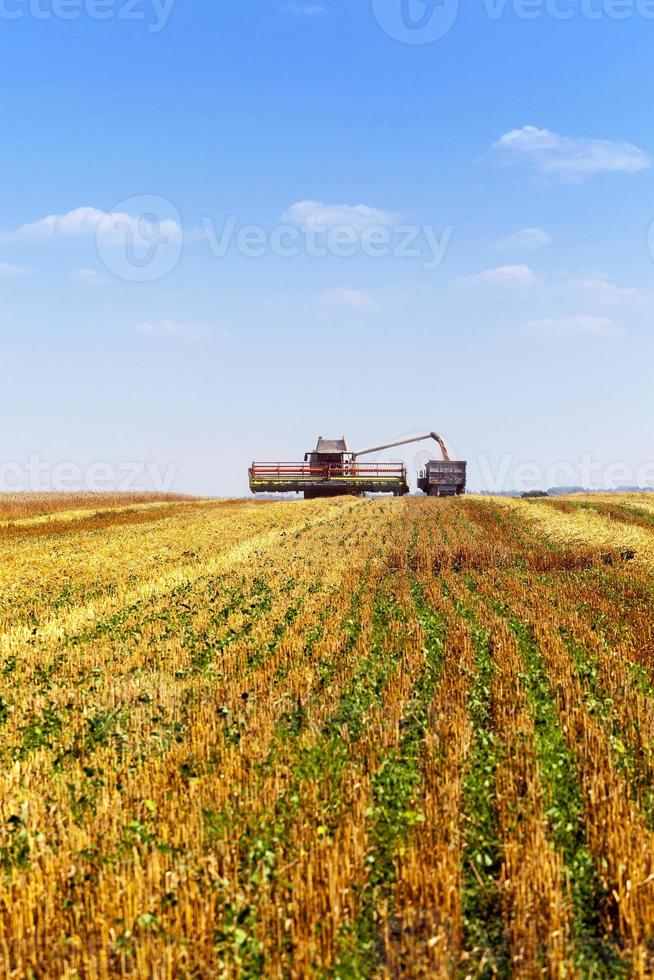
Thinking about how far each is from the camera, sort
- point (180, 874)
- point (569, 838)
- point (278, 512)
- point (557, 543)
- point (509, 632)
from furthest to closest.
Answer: point (278, 512) → point (557, 543) → point (509, 632) → point (569, 838) → point (180, 874)

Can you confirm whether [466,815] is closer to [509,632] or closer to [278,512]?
[509,632]

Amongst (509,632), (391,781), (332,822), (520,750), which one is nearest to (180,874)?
(332,822)

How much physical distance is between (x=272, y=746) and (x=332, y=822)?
1668 mm

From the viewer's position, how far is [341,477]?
55.4m

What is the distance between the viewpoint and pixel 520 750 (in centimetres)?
746

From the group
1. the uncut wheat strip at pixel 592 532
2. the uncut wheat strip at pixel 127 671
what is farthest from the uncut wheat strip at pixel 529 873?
the uncut wheat strip at pixel 592 532

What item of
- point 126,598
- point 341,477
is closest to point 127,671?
point 126,598

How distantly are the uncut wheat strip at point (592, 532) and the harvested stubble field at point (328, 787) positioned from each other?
26.2 ft

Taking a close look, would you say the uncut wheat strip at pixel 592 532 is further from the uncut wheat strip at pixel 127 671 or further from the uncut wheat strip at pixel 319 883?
the uncut wheat strip at pixel 319 883

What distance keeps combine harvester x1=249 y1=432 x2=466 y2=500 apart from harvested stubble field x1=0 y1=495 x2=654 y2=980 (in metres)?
38.3

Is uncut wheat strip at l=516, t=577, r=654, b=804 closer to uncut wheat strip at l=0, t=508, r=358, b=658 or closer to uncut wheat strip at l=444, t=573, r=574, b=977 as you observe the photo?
uncut wheat strip at l=444, t=573, r=574, b=977

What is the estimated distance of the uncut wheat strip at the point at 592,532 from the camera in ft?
76.2

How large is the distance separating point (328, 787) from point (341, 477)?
48827 mm

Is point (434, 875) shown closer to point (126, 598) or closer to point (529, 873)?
point (529, 873)
